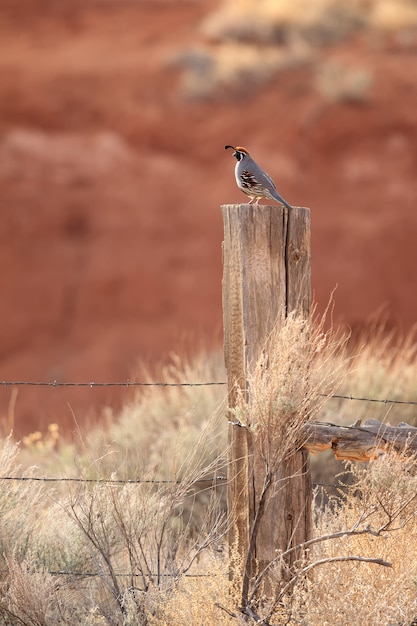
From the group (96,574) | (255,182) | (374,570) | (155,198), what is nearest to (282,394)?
(374,570)

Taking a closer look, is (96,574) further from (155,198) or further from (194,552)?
(155,198)

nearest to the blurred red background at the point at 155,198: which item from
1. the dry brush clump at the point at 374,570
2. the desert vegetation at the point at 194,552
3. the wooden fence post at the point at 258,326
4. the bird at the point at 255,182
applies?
the desert vegetation at the point at 194,552

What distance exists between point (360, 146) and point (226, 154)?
89.7 inches

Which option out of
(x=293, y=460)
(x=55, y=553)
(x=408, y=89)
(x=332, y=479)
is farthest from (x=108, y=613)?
(x=408, y=89)

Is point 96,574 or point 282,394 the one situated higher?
point 282,394

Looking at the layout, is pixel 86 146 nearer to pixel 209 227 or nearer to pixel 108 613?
pixel 209 227

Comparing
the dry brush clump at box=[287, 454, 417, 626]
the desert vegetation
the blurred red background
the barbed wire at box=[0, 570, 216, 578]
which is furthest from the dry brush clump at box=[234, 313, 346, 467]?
the blurred red background

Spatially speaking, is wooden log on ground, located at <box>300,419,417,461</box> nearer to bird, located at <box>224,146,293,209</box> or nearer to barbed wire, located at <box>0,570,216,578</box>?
barbed wire, located at <box>0,570,216,578</box>

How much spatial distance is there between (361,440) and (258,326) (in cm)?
64

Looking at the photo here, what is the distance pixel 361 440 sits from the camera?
421 cm

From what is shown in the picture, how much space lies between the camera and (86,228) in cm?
1720

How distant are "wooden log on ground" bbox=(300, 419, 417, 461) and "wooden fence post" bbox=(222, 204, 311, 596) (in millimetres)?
104

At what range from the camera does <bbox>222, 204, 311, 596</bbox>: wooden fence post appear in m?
4.11

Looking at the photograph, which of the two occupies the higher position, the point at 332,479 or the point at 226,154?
the point at 226,154
